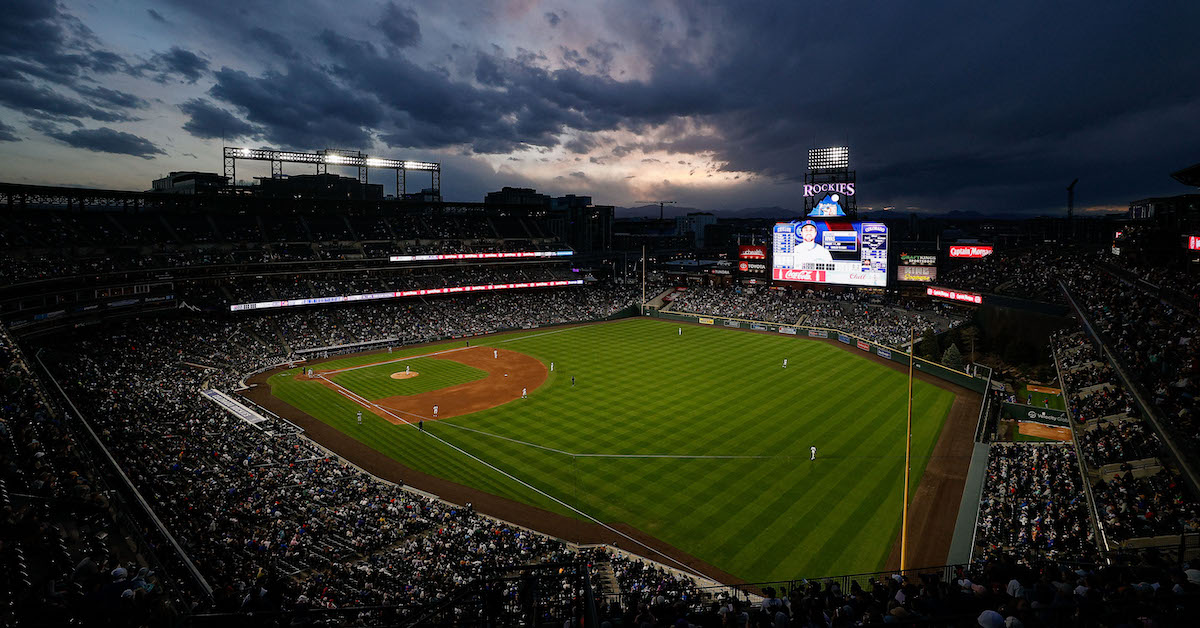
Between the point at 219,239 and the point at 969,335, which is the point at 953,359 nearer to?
the point at 969,335

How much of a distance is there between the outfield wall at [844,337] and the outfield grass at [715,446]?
1949 mm

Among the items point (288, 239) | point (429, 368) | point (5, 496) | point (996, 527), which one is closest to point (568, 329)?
point (429, 368)

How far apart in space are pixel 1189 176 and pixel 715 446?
23.5 meters

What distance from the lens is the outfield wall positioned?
3847cm

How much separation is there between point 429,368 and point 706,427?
25.3 meters

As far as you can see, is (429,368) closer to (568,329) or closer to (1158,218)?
(568,329)

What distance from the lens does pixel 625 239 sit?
403 ft

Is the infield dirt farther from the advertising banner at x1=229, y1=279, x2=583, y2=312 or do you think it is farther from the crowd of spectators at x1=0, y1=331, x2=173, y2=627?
the advertising banner at x1=229, y1=279, x2=583, y2=312

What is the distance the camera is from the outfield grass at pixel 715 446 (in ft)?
67.2

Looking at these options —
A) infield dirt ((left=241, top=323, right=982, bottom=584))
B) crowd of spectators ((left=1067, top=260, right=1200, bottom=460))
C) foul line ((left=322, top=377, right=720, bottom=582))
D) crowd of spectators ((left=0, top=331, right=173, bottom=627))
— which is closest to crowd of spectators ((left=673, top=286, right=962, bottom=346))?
infield dirt ((left=241, top=323, right=982, bottom=584))

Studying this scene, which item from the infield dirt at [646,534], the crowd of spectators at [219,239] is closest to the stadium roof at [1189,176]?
the infield dirt at [646,534]

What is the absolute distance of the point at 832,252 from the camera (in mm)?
58125

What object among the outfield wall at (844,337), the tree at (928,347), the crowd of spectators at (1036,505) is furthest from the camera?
the tree at (928,347)

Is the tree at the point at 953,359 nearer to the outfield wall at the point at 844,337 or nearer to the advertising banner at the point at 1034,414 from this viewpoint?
the outfield wall at the point at 844,337
